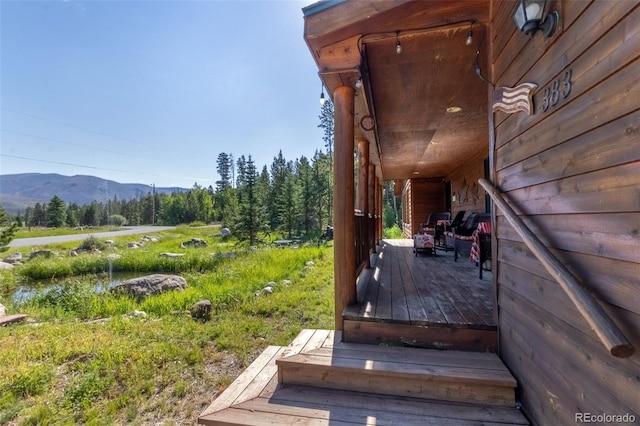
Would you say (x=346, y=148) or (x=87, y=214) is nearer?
(x=346, y=148)

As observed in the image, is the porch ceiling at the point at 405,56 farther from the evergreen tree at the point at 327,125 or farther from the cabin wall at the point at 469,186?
the evergreen tree at the point at 327,125

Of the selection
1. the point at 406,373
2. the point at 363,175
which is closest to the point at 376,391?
the point at 406,373

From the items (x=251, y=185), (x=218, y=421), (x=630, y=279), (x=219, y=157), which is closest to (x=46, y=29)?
(x=251, y=185)

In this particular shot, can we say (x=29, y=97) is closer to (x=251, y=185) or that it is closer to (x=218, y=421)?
(x=251, y=185)

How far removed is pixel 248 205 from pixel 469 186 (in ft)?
42.0

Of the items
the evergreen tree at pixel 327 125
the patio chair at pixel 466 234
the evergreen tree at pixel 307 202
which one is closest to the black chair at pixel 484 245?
the patio chair at pixel 466 234

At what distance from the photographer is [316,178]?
78.1ft

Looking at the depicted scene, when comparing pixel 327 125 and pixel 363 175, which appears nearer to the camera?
pixel 363 175

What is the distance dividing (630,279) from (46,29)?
20.6m

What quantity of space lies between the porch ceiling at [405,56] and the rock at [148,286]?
5812mm

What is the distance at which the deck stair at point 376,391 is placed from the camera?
5.55 feet

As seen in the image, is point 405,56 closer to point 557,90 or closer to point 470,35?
point 470,35

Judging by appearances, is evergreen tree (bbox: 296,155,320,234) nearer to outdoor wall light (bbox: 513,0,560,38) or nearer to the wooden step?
the wooden step

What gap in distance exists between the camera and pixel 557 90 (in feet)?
4.33
